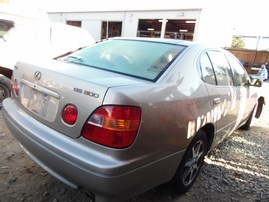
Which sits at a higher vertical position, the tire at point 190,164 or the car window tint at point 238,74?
the car window tint at point 238,74

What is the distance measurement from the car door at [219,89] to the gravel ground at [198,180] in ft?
1.64

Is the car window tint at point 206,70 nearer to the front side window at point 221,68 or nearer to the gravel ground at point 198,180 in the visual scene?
the front side window at point 221,68

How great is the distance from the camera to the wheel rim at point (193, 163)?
9.17ft

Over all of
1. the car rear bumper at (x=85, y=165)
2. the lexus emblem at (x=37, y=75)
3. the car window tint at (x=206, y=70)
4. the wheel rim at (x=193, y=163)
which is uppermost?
the car window tint at (x=206, y=70)

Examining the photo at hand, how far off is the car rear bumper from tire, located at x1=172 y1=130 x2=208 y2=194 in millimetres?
265

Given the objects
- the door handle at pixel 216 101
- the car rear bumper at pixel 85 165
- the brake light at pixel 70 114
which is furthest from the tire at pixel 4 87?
the door handle at pixel 216 101

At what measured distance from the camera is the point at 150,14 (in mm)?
19875

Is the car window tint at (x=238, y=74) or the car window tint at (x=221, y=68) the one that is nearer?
the car window tint at (x=221, y=68)

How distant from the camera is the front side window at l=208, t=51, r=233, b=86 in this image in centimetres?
316

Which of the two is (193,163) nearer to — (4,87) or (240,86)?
(240,86)

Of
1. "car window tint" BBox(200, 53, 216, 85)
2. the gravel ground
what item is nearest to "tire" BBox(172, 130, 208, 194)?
the gravel ground

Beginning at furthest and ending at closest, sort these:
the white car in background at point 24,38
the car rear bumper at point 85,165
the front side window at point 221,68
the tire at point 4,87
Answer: the white car in background at point 24,38
the tire at point 4,87
the front side window at point 221,68
the car rear bumper at point 85,165

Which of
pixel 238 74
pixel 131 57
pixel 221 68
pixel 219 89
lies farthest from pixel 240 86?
pixel 131 57

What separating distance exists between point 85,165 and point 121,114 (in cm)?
41
